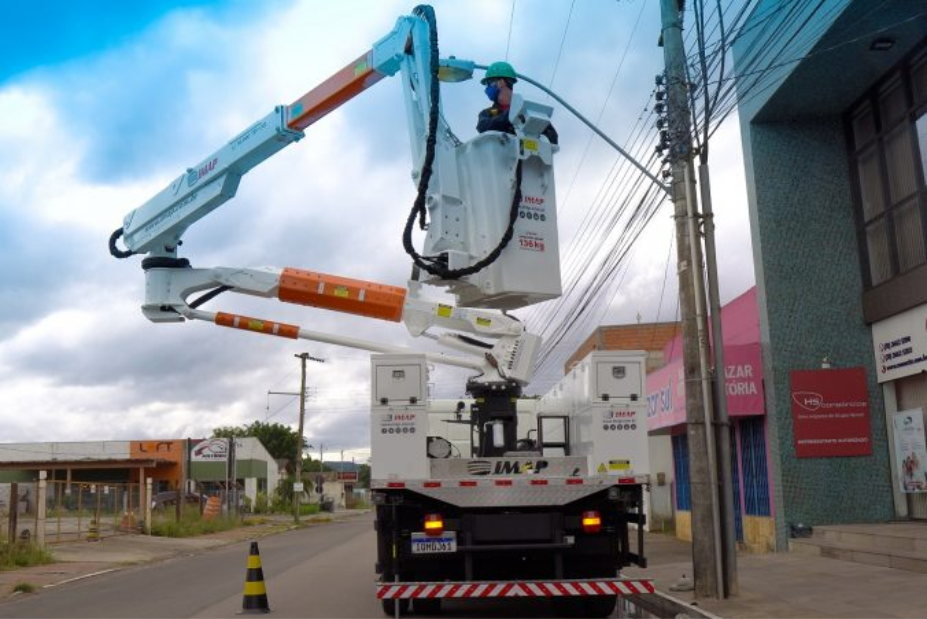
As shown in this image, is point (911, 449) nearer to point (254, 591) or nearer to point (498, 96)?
point (498, 96)

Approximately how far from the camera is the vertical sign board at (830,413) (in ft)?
54.2

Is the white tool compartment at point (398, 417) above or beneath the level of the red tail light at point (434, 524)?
above

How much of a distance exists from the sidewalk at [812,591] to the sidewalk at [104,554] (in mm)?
10630

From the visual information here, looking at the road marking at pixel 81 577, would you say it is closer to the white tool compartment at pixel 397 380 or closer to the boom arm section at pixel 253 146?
the boom arm section at pixel 253 146

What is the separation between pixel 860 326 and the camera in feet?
55.9

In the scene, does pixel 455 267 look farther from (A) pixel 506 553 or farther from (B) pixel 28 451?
(B) pixel 28 451

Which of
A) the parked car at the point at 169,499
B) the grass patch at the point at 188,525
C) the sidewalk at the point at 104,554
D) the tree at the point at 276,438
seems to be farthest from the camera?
the tree at the point at 276,438

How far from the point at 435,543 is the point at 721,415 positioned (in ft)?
12.5

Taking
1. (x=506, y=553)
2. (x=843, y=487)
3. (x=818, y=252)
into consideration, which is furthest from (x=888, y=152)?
(x=506, y=553)

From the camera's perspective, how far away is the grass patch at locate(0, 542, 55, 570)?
1977 centimetres

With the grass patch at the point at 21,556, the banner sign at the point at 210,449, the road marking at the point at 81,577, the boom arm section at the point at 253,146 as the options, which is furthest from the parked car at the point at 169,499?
the boom arm section at the point at 253,146

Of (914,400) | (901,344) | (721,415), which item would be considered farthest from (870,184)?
(721,415)

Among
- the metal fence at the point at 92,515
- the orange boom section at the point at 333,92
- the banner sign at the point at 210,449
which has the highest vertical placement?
the orange boom section at the point at 333,92

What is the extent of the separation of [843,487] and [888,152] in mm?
5605
